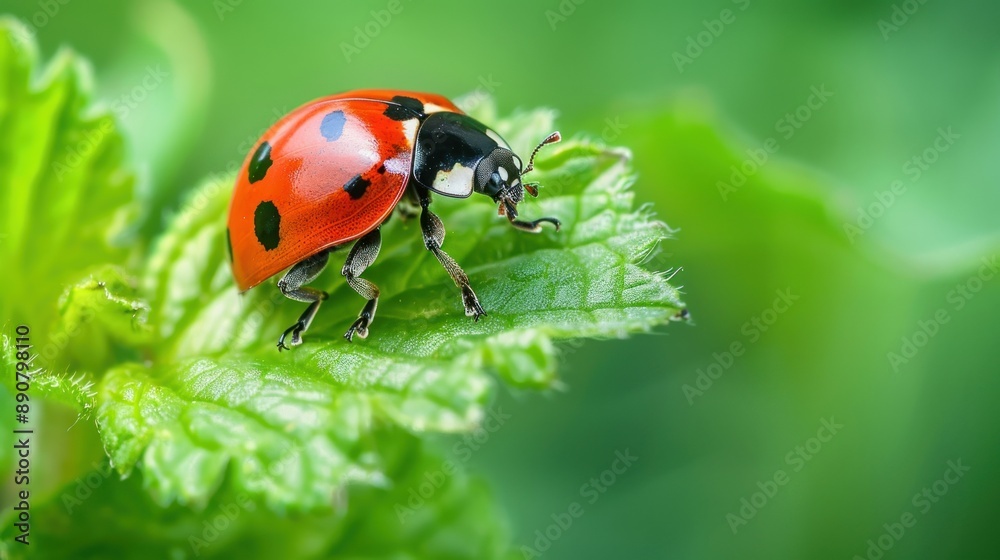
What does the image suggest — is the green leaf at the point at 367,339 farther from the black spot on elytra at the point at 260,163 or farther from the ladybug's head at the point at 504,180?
the black spot on elytra at the point at 260,163

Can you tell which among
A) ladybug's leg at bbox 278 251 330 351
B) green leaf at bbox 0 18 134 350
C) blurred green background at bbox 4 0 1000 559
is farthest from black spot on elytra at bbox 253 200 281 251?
blurred green background at bbox 4 0 1000 559

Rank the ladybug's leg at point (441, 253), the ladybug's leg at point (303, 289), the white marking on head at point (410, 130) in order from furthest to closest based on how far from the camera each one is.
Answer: the white marking on head at point (410, 130) < the ladybug's leg at point (303, 289) < the ladybug's leg at point (441, 253)

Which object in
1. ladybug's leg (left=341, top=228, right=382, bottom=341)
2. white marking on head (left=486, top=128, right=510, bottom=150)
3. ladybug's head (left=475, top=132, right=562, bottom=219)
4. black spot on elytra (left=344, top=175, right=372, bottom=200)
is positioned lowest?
ladybug's leg (left=341, top=228, right=382, bottom=341)

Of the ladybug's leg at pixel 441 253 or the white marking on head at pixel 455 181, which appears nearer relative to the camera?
the ladybug's leg at pixel 441 253

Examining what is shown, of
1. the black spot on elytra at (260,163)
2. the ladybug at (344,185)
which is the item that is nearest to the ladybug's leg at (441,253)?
the ladybug at (344,185)

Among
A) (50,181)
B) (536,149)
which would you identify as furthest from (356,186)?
(50,181)

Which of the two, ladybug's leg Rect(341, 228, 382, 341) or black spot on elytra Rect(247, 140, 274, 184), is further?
black spot on elytra Rect(247, 140, 274, 184)

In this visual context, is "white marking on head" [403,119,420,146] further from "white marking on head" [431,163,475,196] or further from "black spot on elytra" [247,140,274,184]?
"black spot on elytra" [247,140,274,184]
